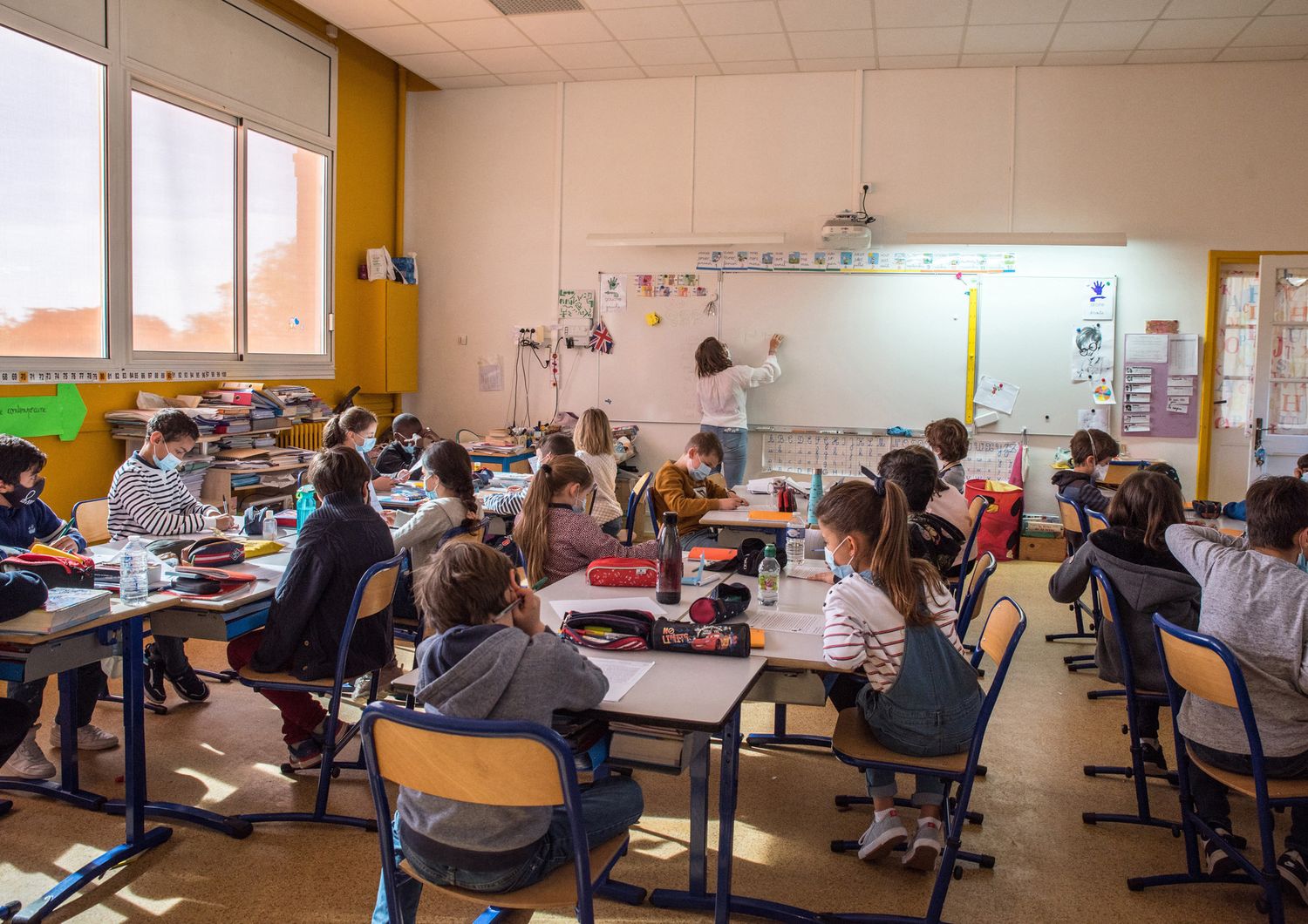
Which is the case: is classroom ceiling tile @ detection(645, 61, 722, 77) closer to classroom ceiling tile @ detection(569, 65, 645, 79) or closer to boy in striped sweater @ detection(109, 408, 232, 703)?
classroom ceiling tile @ detection(569, 65, 645, 79)

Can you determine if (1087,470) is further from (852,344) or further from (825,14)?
(825,14)

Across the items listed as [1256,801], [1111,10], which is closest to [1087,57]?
[1111,10]

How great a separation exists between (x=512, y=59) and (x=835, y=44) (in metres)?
2.42

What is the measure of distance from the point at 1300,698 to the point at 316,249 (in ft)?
22.5

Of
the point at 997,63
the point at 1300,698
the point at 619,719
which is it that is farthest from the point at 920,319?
the point at 619,719

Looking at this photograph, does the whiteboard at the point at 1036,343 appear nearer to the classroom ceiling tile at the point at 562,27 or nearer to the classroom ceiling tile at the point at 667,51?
the classroom ceiling tile at the point at 667,51

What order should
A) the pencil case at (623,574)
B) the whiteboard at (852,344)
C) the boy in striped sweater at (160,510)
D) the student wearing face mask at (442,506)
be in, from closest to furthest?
the pencil case at (623,574) < the student wearing face mask at (442,506) < the boy in striped sweater at (160,510) < the whiteboard at (852,344)

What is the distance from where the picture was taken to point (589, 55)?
24.4 feet

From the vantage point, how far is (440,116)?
8422 mm

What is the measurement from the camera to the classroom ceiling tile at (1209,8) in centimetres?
601

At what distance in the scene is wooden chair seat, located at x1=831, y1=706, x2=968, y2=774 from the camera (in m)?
2.49

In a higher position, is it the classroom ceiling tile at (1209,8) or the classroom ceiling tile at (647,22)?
the classroom ceiling tile at (647,22)

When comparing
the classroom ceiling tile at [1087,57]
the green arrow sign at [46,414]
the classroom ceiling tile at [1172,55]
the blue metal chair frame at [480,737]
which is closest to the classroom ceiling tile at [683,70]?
the classroom ceiling tile at [1087,57]

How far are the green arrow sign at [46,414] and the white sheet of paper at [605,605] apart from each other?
3.55 metres
